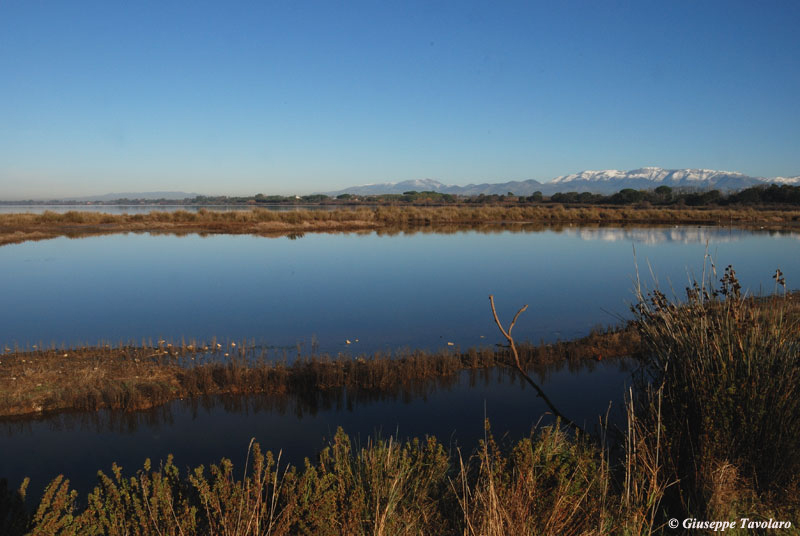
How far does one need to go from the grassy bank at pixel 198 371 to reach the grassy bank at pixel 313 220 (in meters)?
30.5

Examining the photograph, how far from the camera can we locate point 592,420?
24.2 ft

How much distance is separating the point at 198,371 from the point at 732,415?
761cm

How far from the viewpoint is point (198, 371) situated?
339 inches

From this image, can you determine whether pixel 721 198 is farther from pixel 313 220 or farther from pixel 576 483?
pixel 576 483

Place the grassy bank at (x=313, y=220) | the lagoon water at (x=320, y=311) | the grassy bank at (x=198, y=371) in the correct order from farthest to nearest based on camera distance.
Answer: the grassy bank at (x=313, y=220)
the grassy bank at (x=198, y=371)
the lagoon water at (x=320, y=311)

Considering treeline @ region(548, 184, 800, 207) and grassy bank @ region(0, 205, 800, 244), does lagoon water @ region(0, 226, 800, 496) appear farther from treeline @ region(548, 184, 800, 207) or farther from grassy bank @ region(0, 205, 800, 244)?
treeline @ region(548, 184, 800, 207)

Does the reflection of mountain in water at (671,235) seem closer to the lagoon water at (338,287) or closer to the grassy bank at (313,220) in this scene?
the lagoon water at (338,287)

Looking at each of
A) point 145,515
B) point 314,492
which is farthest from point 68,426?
point 314,492

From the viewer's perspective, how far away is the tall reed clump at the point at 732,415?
3.79 metres

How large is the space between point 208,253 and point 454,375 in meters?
21.3

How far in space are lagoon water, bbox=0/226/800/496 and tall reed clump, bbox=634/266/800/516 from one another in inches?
36.7

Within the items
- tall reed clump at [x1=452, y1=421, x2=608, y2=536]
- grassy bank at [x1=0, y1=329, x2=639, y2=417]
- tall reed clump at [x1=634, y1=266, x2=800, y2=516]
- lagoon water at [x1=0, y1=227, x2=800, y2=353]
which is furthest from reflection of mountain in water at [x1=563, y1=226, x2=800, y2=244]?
tall reed clump at [x1=452, y1=421, x2=608, y2=536]

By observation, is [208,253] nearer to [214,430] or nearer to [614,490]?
[214,430]

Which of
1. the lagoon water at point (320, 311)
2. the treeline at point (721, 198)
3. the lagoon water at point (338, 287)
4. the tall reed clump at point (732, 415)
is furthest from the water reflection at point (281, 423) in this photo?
the treeline at point (721, 198)
